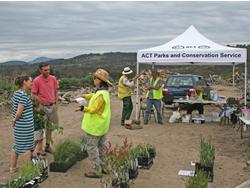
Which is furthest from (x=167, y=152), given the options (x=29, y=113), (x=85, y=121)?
(x=29, y=113)

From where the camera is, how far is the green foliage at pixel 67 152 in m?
5.60

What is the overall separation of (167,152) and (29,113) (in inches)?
130

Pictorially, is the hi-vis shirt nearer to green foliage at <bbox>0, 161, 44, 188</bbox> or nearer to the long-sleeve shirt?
the long-sleeve shirt

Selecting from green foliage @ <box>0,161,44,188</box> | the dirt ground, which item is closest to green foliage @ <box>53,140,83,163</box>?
the dirt ground

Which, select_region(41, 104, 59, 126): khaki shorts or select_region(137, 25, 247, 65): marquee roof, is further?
select_region(137, 25, 247, 65): marquee roof

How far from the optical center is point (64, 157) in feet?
18.5

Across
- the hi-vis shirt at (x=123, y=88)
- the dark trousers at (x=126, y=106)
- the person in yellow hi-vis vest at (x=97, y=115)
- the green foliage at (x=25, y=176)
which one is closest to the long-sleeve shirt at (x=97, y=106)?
the person in yellow hi-vis vest at (x=97, y=115)

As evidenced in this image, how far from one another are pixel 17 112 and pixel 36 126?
76 centimetres

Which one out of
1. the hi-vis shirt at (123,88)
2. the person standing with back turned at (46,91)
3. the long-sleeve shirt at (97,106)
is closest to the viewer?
the long-sleeve shirt at (97,106)

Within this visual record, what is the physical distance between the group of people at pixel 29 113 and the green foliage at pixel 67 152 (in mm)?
302

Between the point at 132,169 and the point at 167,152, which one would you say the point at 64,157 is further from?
the point at 167,152

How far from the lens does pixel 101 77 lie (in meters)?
4.78

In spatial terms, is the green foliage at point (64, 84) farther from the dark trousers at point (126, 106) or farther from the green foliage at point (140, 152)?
the green foliage at point (140, 152)

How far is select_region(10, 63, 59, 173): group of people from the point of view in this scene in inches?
199
